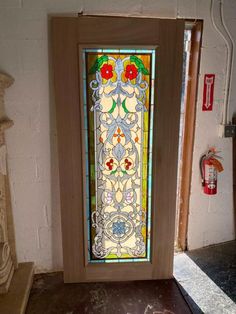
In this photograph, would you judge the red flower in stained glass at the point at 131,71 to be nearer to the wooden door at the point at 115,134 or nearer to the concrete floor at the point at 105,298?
the wooden door at the point at 115,134

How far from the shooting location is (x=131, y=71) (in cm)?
163

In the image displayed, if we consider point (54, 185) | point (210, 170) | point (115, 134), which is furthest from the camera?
point (210, 170)

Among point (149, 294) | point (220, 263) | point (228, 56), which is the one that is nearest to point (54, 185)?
point (149, 294)

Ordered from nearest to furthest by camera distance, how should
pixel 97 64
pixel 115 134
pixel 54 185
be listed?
pixel 97 64, pixel 115 134, pixel 54 185

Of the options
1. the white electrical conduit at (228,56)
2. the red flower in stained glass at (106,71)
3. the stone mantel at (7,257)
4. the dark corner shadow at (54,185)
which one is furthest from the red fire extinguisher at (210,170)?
the stone mantel at (7,257)

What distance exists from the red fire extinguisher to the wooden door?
353 millimetres

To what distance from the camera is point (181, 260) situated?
208 cm

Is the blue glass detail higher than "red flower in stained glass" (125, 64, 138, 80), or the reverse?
"red flower in stained glass" (125, 64, 138, 80)

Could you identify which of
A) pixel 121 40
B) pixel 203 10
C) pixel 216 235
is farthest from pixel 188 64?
pixel 216 235

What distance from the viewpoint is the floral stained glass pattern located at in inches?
63.9

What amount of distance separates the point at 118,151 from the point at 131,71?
19.4 inches

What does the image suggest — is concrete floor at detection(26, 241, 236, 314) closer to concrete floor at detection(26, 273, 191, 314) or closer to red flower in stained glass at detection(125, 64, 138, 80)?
concrete floor at detection(26, 273, 191, 314)

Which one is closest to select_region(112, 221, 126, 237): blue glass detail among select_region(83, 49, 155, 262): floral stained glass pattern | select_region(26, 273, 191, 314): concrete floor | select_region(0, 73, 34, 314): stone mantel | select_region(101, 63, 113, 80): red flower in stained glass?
select_region(83, 49, 155, 262): floral stained glass pattern

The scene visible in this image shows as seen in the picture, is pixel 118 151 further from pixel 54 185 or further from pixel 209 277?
pixel 209 277
